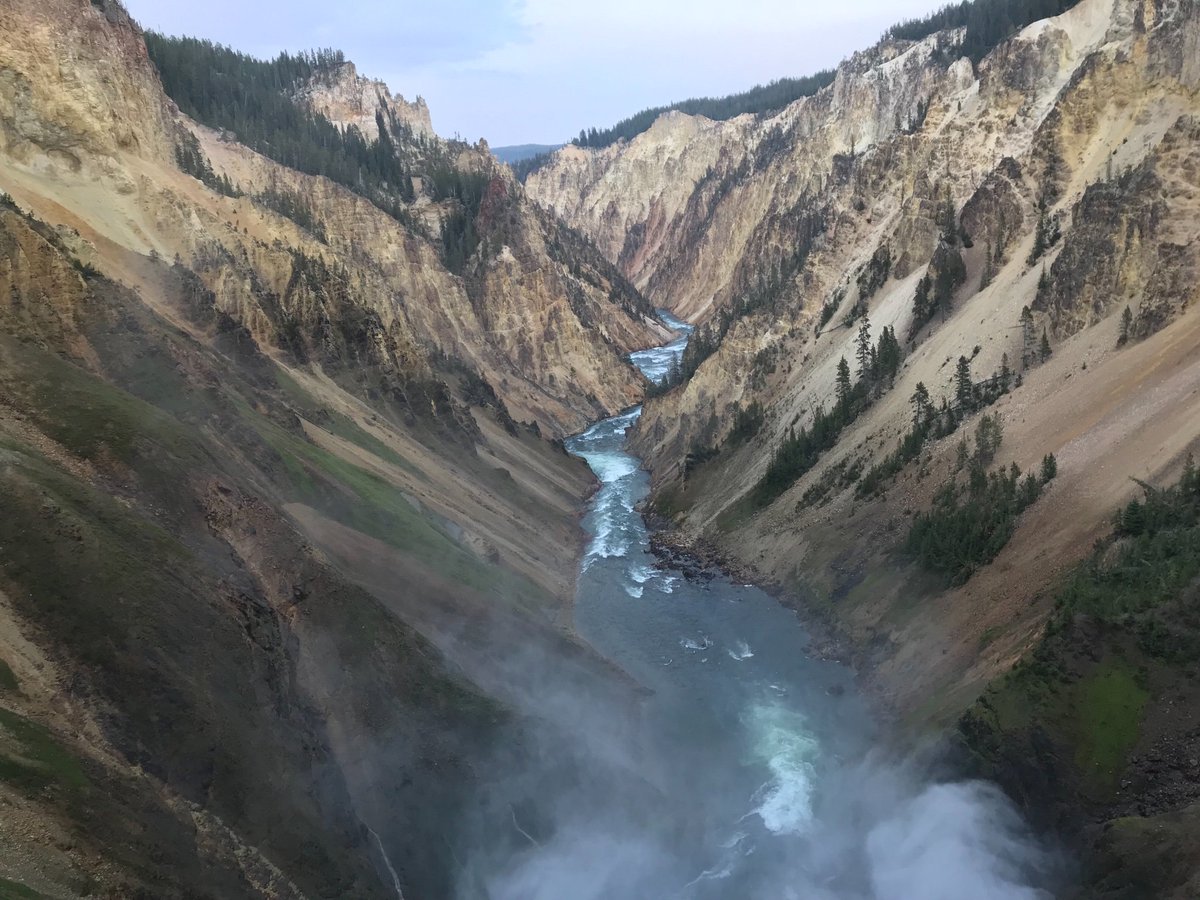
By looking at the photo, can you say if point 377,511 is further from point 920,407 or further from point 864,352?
point 864,352

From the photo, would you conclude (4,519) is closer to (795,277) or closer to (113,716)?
(113,716)

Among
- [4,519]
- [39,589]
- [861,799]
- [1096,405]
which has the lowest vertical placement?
[861,799]

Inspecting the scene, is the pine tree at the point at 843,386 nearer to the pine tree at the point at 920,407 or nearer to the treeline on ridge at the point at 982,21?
the pine tree at the point at 920,407

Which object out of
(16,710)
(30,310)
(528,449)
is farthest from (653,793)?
(528,449)

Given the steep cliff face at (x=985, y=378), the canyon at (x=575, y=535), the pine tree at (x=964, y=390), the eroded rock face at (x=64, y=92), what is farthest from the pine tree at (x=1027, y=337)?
the eroded rock face at (x=64, y=92)

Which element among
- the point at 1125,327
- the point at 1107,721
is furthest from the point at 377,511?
the point at 1125,327

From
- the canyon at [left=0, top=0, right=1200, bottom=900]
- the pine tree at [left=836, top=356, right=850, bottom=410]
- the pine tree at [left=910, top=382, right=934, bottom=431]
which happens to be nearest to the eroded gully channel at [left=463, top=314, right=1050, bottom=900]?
the canyon at [left=0, top=0, right=1200, bottom=900]
